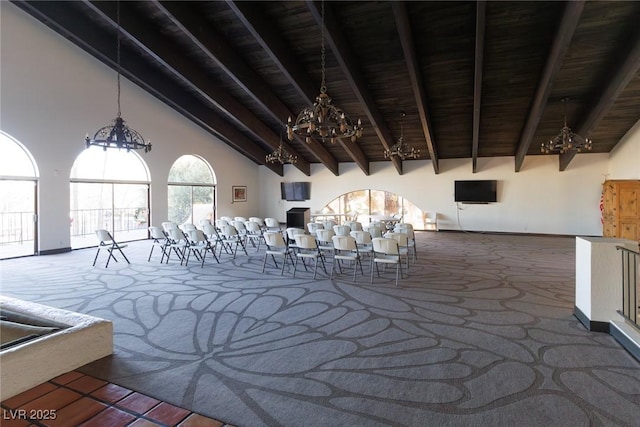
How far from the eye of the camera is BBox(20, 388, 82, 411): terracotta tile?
214 centimetres

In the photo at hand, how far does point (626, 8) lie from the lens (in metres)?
5.71

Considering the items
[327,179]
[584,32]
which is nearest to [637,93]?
[584,32]

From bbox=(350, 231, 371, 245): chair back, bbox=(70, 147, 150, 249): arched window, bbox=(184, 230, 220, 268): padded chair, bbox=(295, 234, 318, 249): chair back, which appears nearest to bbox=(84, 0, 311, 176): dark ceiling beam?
bbox=(70, 147, 150, 249): arched window

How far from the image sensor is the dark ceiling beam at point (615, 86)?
20.3ft

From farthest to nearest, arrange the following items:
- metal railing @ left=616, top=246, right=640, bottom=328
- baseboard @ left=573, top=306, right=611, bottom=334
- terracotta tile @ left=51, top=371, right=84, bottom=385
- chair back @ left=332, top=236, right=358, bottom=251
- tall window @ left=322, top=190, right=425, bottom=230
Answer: tall window @ left=322, top=190, right=425, bottom=230 < chair back @ left=332, top=236, right=358, bottom=251 < baseboard @ left=573, top=306, right=611, bottom=334 < metal railing @ left=616, top=246, right=640, bottom=328 < terracotta tile @ left=51, top=371, right=84, bottom=385

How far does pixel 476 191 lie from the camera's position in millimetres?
12836

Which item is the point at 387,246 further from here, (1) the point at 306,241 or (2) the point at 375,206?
(2) the point at 375,206

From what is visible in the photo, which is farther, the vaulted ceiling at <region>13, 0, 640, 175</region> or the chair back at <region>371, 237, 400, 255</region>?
the vaulted ceiling at <region>13, 0, 640, 175</region>

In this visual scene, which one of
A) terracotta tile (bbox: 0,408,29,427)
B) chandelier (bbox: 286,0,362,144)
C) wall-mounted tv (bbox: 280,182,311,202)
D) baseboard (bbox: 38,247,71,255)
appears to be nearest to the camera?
terracotta tile (bbox: 0,408,29,427)

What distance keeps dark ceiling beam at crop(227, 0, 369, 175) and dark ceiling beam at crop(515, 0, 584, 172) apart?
5.00 meters

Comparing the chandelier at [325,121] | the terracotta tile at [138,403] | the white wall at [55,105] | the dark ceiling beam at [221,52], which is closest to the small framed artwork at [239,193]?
the white wall at [55,105]

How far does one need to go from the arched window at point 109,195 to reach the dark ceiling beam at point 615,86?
12.2 m

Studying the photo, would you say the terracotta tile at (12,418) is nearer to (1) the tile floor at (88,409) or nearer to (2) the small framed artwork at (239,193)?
(1) the tile floor at (88,409)

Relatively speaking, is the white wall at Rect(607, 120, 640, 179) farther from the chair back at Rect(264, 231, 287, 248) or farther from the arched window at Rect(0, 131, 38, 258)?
the arched window at Rect(0, 131, 38, 258)
